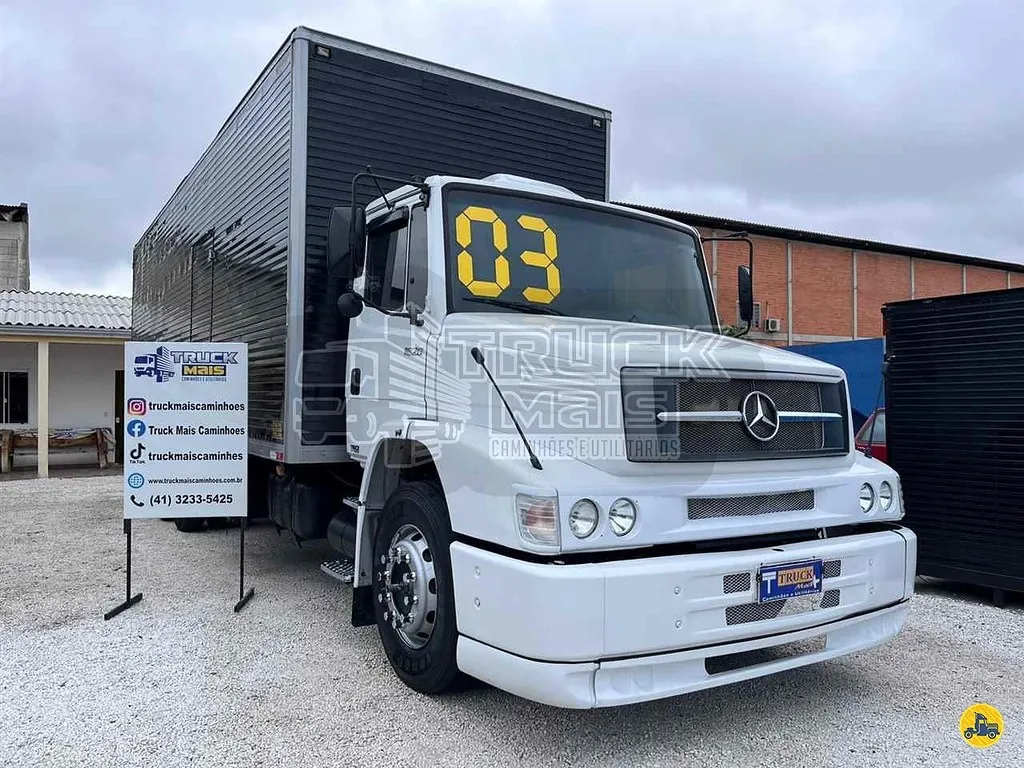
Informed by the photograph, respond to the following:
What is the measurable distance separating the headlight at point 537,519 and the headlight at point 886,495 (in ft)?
6.51

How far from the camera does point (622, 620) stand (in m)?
3.11

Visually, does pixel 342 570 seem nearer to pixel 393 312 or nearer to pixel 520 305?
pixel 393 312

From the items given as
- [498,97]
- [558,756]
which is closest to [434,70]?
[498,97]

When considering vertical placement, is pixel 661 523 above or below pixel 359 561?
above

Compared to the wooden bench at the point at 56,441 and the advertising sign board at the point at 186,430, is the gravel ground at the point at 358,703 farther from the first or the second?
the wooden bench at the point at 56,441

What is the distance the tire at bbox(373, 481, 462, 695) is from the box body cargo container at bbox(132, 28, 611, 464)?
1337 millimetres

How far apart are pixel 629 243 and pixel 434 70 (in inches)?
84.1

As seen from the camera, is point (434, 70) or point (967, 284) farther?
point (967, 284)

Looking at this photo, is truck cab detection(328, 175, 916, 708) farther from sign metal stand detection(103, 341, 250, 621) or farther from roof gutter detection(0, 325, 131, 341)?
roof gutter detection(0, 325, 131, 341)

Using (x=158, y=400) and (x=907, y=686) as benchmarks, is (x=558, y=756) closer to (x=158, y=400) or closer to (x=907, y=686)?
(x=907, y=686)

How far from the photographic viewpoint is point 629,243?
4906 millimetres

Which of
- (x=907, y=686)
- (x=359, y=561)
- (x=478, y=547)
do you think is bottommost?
(x=907, y=686)

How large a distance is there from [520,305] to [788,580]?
6.23ft

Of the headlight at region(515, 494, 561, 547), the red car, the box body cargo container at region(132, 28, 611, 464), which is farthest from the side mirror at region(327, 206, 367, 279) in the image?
the red car
